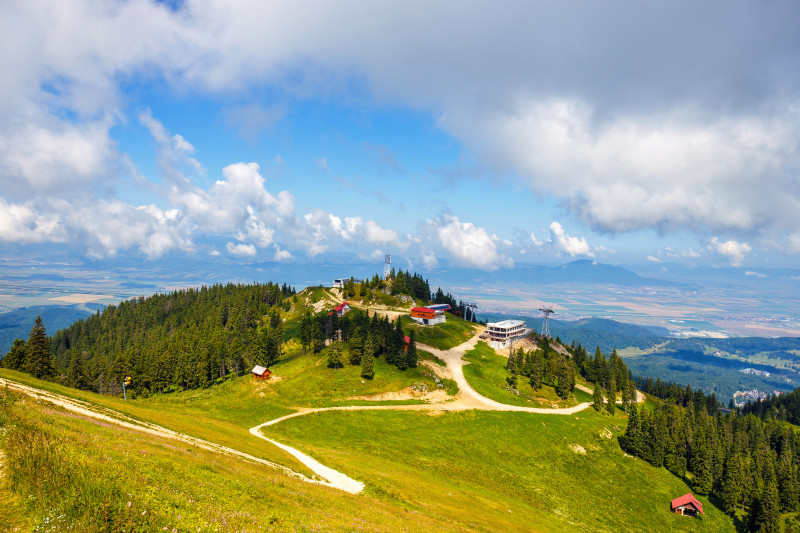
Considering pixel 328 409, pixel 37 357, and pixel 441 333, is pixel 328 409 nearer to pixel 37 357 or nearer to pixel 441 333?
pixel 37 357

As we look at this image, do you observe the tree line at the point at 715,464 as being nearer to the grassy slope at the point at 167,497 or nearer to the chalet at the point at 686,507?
the chalet at the point at 686,507

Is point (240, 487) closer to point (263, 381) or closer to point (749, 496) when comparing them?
point (263, 381)

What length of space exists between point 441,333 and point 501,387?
39677 millimetres

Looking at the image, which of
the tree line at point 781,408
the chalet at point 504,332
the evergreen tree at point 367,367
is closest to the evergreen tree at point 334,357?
the evergreen tree at point 367,367

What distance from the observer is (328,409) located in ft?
280

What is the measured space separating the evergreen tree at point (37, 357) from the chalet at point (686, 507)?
139 meters

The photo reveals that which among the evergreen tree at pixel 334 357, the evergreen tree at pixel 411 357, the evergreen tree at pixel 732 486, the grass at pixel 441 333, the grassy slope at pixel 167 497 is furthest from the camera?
the grass at pixel 441 333

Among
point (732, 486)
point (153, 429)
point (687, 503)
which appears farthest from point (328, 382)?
point (732, 486)

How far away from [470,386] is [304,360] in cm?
5190

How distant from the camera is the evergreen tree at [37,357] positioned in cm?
7919

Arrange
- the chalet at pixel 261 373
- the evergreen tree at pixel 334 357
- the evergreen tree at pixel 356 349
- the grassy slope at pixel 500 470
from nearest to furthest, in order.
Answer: the grassy slope at pixel 500 470, the chalet at pixel 261 373, the evergreen tree at pixel 334 357, the evergreen tree at pixel 356 349

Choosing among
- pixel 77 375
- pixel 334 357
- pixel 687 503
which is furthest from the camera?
pixel 334 357

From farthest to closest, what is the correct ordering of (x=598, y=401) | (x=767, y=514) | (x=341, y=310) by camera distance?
(x=341, y=310)
(x=598, y=401)
(x=767, y=514)

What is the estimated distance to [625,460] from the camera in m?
90.7
